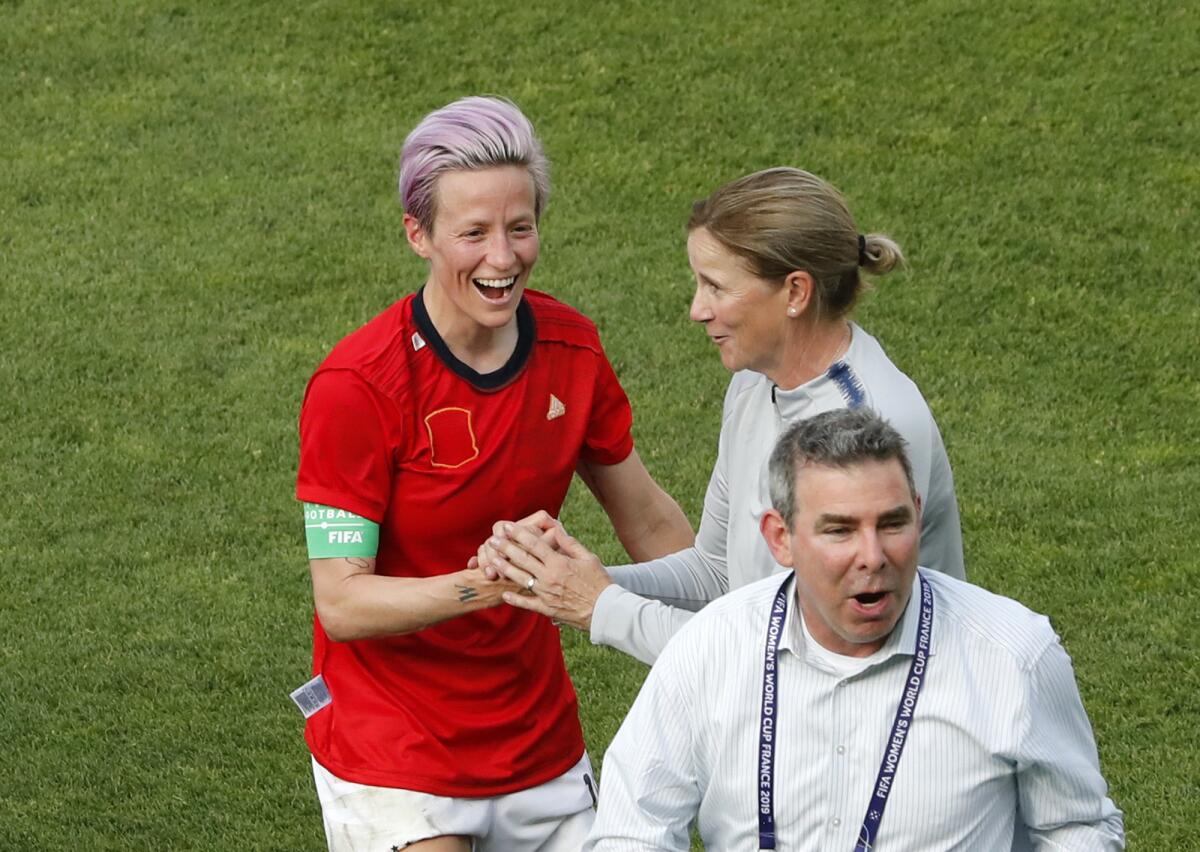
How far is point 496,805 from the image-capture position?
191 inches

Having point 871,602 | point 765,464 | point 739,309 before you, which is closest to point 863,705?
point 871,602

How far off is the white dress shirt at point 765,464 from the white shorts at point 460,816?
1.95 ft

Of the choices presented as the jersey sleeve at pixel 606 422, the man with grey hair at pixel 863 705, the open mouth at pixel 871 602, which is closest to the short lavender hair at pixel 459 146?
the jersey sleeve at pixel 606 422

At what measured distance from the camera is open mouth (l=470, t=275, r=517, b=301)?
15.1ft

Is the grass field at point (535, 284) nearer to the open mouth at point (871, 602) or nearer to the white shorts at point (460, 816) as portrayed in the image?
the white shorts at point (460, 816)

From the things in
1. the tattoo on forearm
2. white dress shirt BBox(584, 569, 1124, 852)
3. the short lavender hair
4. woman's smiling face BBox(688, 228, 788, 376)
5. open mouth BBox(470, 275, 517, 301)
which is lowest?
white dress shirt BBox(584, 569, 1124, 852)

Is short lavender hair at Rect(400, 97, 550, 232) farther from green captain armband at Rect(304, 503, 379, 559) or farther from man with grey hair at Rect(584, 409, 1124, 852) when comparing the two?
man with grey hair at Rect(584, 409, 1124, 852)

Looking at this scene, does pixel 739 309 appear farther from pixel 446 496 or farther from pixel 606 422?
pixel 446 496

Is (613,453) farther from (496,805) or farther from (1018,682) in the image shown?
(1018,682)

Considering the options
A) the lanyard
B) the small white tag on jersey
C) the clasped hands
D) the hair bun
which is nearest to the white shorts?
the small white tag on jersey

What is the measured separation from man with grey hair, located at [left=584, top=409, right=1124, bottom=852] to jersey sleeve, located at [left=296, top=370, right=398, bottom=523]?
945 millimetres

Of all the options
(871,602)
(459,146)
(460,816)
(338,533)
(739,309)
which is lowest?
(460,816)

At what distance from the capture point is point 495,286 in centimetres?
462

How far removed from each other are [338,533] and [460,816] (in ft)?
2.55
